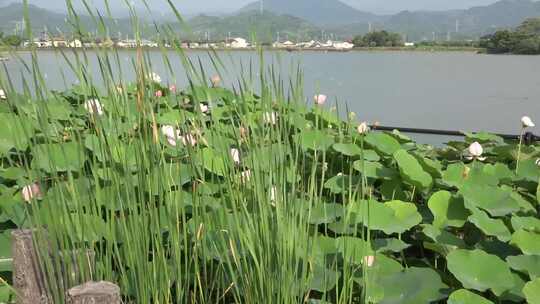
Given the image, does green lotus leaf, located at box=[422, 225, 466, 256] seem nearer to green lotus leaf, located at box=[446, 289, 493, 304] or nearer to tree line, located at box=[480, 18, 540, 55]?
green lotus leaf, located at box=[446, 289, 493, 304]

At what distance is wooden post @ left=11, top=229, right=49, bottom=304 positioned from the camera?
99 centimetres

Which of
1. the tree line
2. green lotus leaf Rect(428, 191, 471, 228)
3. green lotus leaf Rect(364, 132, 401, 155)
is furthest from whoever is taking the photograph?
the tree line

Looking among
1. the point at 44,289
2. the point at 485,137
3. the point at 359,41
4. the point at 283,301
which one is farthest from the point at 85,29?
the point at 359,41

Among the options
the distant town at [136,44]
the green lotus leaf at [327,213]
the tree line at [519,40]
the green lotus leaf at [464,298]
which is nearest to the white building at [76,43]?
the distant town at [136,44]

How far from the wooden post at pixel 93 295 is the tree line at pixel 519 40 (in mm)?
8519

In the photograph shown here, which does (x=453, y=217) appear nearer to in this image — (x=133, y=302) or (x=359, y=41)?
(x=133, y=302)

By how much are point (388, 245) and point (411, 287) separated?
7.2 inches

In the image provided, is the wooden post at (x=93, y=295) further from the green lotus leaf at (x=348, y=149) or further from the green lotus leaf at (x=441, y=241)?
the green lotus leaf at (x=348, y=149)

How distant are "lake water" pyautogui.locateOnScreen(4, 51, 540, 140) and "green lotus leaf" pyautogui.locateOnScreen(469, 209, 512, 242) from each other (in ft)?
1.68

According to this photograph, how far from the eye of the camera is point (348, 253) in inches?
46.6

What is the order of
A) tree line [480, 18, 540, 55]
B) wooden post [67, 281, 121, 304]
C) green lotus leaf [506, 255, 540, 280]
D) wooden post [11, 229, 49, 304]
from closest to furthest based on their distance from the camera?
wooden post [67, 281, 121, 304], wooden post [11, 229, 49, 304], green lotus leaf [506, 255, 540, 280], tree line [480, 18, 540, 55]

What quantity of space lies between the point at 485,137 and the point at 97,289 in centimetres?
193

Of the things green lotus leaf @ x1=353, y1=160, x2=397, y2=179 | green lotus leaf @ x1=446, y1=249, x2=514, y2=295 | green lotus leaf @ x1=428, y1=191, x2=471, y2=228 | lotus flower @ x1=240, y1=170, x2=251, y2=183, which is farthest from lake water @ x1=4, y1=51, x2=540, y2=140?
green lotus leaf @ x1=446, y1=249, x2=514, y2=295

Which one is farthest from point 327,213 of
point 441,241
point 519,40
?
point 519,40
